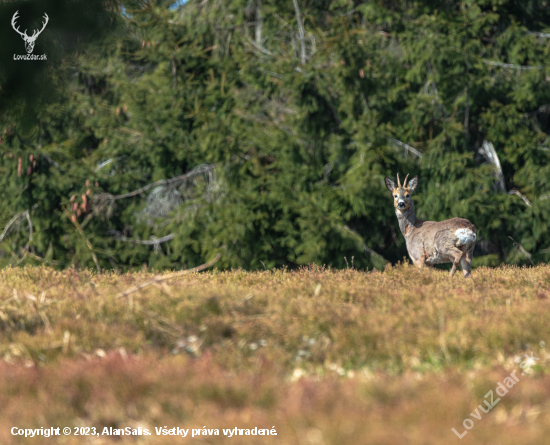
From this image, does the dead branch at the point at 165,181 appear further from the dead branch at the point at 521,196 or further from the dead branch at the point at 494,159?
the dead branch at the point at 521,196

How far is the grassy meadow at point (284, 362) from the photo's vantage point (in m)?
3.53

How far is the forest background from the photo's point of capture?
14.0m

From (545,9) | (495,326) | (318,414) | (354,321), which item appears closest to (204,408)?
(318,414)

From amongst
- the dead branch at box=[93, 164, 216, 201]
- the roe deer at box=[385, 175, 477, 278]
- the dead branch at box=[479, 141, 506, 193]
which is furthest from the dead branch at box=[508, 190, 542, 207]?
the dead branch at box=[93, 164, 216, 201]

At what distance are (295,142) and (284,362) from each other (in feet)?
33.6

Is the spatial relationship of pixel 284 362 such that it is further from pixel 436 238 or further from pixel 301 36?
pixel 301 36

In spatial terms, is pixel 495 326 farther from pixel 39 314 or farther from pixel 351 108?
pixel 351 108

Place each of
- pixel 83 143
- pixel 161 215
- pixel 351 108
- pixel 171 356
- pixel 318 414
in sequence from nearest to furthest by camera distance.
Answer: pixel 318 414 < pixel 171 356 < pixel 351 108 < pixel 161 215 < pixel 83 143

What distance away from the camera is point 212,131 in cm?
1474

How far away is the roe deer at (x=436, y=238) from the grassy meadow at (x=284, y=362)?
42.7 inches

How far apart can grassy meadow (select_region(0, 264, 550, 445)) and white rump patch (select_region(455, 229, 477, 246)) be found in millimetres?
1027

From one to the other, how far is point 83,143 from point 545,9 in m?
12.9

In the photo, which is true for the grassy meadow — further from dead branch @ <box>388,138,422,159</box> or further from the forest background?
dead branch @ <box>388,138,422,159</box>

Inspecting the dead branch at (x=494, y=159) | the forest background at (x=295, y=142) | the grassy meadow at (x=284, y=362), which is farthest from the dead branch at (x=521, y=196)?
the grassy meadow at (x=284, y=362)
